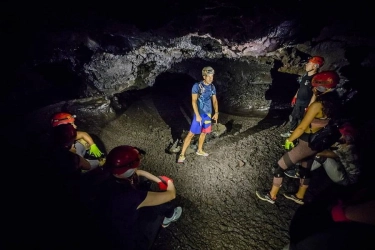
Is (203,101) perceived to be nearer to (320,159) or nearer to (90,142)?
(320,159)

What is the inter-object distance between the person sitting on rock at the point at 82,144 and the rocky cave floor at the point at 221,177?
92 centimetres

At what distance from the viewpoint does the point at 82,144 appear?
4.04 m

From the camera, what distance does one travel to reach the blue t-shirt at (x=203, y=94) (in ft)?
13.4

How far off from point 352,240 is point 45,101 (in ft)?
26.1

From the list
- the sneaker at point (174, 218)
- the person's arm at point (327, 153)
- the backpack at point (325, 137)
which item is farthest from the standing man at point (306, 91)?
the sneaker at point (174, 218)

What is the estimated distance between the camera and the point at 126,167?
2.27 metres

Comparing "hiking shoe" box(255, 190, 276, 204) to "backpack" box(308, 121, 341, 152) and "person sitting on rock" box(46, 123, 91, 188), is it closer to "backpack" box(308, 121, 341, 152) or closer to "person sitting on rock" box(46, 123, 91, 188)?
"backpack" box(308, 121, 341, 152)

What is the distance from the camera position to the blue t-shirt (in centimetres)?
409

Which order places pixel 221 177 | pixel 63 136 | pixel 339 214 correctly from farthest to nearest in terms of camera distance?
pixel 221 177 → pixel 63 136 → pixel 339 214

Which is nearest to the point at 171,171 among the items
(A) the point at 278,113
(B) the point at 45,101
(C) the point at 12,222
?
(C) the point at 12,222

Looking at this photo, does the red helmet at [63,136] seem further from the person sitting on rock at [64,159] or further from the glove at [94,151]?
the glove at [94,151]

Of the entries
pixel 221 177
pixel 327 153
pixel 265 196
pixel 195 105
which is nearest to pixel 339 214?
pixel 327 153

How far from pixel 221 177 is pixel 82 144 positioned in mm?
2747

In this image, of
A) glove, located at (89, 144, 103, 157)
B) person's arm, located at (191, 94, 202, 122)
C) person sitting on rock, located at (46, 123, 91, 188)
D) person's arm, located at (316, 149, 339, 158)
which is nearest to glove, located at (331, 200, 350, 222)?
person's arm, located at (316, 149, 339, 158)
